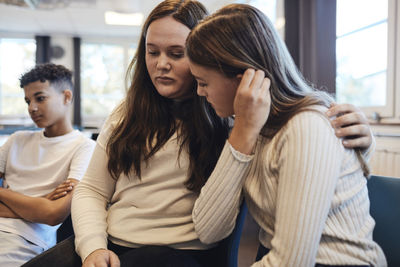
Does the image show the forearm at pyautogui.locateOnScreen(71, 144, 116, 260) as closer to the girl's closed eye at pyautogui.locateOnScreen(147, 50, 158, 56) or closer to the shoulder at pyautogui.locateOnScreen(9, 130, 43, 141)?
the girl's closed eye at pyautogui.locateOnScreen(147, 50, 158, 56)

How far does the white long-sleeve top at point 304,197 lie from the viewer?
2.22ft

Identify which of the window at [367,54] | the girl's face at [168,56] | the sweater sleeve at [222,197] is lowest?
the sweater sleeve at [222,197]

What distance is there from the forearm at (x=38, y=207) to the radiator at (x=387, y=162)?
73.3 inches

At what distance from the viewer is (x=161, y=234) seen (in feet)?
3.15

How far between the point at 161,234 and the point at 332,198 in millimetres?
481

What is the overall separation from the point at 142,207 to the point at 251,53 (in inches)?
21.5

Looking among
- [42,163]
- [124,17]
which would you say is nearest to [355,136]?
[42,163]

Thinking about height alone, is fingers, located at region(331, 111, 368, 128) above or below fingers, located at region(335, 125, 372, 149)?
above

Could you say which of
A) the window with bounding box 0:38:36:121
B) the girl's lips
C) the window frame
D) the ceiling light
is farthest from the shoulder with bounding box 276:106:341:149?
the window with bounding box 0:38:36:121

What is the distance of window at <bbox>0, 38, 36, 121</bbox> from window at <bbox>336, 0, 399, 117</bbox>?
628 cm

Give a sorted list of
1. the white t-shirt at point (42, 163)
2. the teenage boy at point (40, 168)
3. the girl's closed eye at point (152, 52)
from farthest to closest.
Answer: the white t-shirt at point (42, 163)
the teenage boy at point (40, 168)
the girl's closed eye at point (152, 52)

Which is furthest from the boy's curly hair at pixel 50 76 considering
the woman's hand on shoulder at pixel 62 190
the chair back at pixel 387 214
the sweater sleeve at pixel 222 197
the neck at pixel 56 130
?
the chair back at pixel 387 214

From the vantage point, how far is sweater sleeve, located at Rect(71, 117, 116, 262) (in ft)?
3.06

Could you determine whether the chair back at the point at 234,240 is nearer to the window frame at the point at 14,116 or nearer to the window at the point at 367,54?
the window at the point at 367,54
